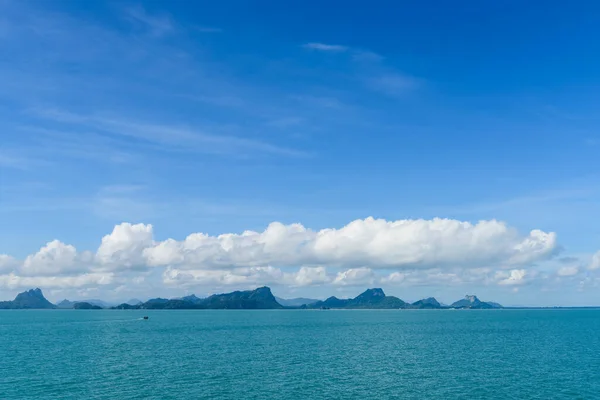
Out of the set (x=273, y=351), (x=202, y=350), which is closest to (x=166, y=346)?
(x=202, y=350)

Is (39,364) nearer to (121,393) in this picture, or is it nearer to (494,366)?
(121,393)

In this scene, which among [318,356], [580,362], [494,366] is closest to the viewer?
[494,366]

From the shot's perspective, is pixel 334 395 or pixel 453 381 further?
pixel 453 381

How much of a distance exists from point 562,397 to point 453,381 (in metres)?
21.7

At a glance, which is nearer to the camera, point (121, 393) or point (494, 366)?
point (121, 393)

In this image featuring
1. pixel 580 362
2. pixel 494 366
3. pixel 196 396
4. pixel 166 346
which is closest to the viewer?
pixel 196 396

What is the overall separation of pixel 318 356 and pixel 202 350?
4109 centimetres

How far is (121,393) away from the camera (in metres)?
93.8

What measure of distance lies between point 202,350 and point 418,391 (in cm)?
8670

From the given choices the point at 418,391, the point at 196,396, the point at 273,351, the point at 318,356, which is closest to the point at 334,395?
the point at 418,391

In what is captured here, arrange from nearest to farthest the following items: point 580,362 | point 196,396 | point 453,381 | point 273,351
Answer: point 196,396 < point 453,381 < point 580,362 < point 273,351

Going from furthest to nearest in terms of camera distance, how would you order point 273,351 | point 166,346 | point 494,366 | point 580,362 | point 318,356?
point 166,346 < point 273,351 < point 318,356 < point 580,362 < point 494,366

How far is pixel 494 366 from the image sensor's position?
125438 millimetres

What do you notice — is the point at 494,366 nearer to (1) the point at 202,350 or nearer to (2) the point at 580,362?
(2) the point at 580,362
